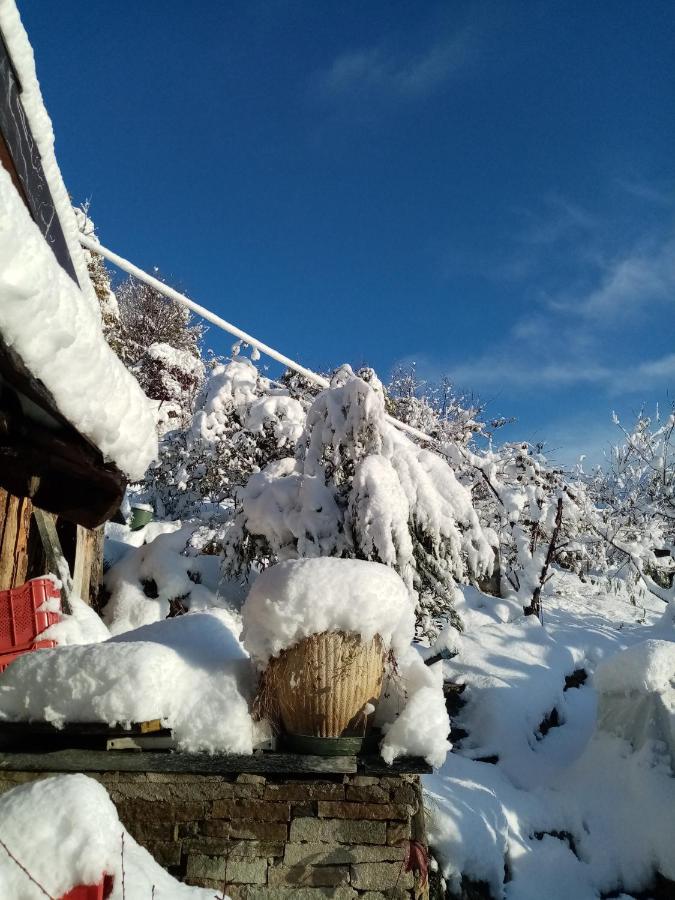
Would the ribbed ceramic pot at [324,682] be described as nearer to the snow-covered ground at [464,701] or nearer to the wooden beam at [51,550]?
the snow-covered ground at [464,701]

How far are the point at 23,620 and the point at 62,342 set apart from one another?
8.22ft

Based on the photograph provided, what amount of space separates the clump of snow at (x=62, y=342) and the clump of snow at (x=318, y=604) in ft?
4.20

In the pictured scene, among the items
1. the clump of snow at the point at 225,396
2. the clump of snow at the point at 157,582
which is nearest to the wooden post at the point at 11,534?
the clump of snow at the point at 157,582

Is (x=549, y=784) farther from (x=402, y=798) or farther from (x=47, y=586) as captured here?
(x=47, y=586)

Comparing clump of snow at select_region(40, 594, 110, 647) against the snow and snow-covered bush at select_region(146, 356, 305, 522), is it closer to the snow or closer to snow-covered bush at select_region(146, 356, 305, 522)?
the snow

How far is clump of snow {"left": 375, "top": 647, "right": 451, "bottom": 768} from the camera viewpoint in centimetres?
312

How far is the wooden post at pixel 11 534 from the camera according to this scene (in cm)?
392

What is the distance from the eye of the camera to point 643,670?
507cm

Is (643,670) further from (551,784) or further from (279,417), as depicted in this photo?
(279,417)

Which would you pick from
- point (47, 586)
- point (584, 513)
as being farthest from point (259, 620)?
point (584, 513)

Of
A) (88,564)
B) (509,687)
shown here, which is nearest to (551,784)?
(509,687)

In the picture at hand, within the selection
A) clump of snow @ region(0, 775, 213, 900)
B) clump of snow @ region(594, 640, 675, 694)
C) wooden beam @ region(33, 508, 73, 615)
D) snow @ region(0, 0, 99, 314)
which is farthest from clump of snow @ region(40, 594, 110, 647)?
clump of snow @ region(594, 640, 675, 694)

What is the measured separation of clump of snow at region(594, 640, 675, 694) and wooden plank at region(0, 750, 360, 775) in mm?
2913

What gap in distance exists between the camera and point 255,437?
8.51 m
